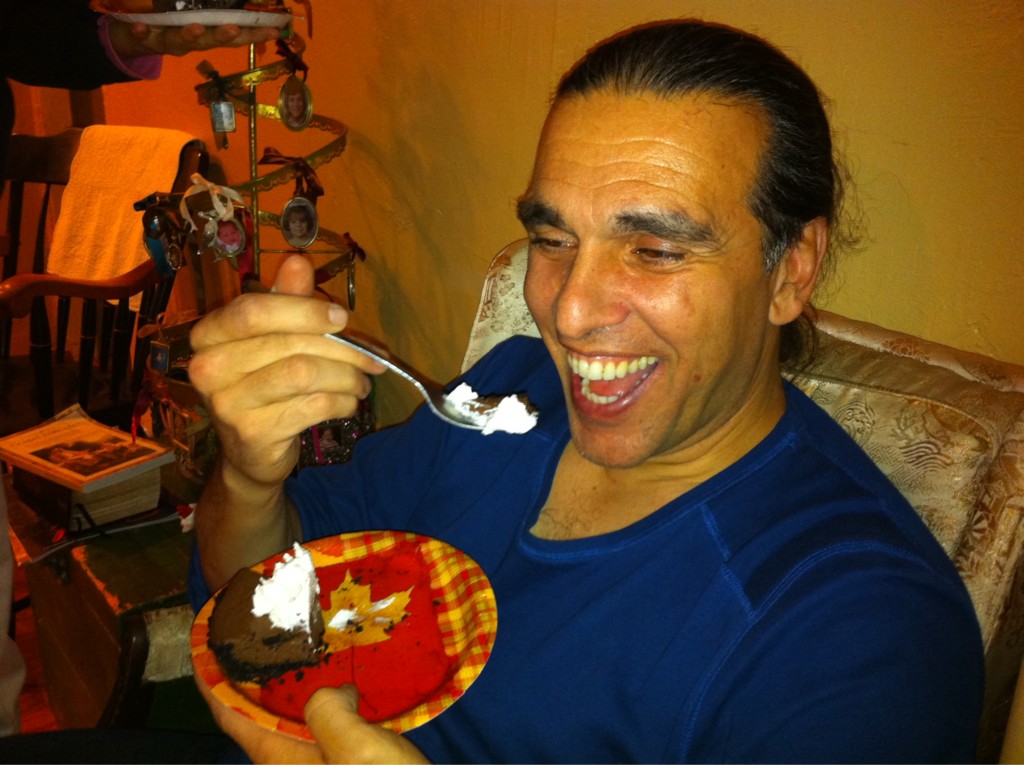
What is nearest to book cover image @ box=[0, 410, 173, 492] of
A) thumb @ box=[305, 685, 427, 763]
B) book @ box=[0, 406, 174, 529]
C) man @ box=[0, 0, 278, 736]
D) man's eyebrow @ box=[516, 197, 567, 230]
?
book @ box=[0, 406, 174, 529]

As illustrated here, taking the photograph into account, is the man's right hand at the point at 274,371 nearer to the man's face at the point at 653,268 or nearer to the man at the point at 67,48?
the man's face at the point at 653,268

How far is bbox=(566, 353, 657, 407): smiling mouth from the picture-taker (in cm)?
104

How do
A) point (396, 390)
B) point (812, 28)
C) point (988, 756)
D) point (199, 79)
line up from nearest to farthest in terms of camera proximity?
point (988, 756), point (812, 28), point (396, 390), point (199, 79)

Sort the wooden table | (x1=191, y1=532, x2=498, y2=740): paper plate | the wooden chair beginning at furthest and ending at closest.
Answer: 1. the wooden chair
2. the wooden table
3. (x1=191, y1=532, x2=498, y2=740): paper plate

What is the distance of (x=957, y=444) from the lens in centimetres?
99

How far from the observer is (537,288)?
112 cm

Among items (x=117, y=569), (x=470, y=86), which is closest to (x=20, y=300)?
(x=117, y=569)

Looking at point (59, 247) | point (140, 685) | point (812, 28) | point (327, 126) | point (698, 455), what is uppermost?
point (812, 28)

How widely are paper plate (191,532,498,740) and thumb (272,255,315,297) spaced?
0.42 m

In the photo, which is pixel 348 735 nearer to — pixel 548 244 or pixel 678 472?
pixel 678 472

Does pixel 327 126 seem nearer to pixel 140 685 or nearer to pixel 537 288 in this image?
pixel 537 288

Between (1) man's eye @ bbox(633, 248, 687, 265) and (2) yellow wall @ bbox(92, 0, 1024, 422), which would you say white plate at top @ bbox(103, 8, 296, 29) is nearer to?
(2) yellow wall @ bbox(92, 0, 1024, 422)

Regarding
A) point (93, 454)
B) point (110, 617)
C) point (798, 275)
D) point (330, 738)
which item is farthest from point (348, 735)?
point (93, 454)

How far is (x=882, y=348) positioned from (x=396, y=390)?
1.79m
